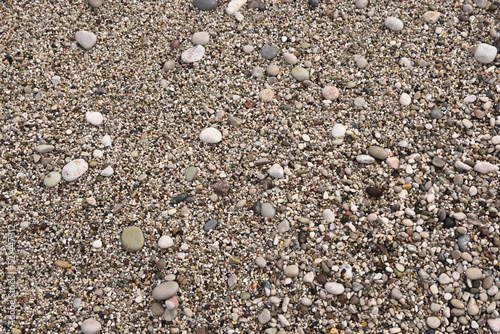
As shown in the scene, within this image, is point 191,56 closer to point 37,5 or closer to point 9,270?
point 37,5

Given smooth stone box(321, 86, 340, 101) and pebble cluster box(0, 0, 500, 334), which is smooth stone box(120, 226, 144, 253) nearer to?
pebble cluster box(0, 0, 500, 334)

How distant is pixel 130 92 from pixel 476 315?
2040mm

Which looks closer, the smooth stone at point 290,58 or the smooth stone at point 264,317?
the smooth stone at point 264,317

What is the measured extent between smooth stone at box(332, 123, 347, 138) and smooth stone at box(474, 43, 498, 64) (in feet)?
2.95

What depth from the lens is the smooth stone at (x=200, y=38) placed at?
2.32 metres

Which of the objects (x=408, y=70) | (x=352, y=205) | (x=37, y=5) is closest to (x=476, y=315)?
(x=352, y=205)

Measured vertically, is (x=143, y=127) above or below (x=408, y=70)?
below

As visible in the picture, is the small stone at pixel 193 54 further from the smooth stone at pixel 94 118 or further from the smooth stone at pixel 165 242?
the smooth stone at pixel 165 242

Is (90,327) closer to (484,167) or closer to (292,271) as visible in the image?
(292,271)

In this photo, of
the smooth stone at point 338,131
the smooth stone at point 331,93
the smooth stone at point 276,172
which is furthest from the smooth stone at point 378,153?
the smooth stone at point 276,172

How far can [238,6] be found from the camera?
242cm

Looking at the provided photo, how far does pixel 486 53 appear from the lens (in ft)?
7.24

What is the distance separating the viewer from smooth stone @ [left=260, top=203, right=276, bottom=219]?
1.93 metres

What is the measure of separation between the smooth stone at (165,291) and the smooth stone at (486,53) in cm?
204
